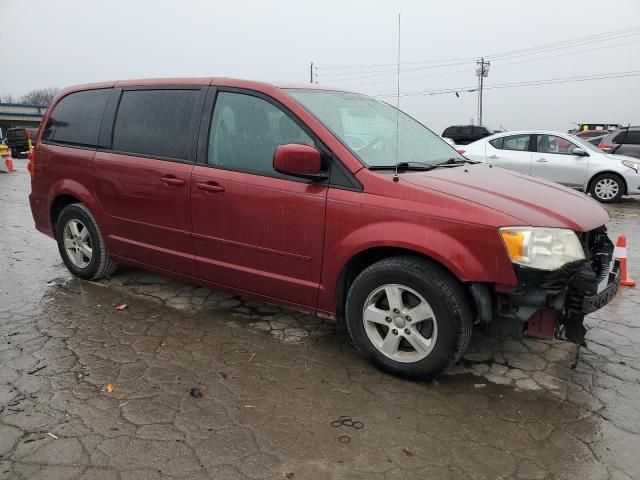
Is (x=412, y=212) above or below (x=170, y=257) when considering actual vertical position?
above

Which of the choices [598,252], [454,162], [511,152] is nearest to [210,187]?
[454,162]

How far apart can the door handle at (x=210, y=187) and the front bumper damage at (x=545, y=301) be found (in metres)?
1.87

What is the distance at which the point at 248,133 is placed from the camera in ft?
12.5

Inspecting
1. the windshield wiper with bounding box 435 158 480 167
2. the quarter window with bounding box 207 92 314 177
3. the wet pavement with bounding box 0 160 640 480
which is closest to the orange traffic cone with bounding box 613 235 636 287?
the wet pavement with bounding box 0 160 640 480

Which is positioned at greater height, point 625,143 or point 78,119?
point 625,143

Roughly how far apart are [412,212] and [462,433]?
1.22m

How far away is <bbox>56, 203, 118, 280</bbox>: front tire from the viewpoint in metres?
4.83

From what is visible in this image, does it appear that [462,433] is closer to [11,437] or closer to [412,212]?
[412,212]

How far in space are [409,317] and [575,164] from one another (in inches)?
362

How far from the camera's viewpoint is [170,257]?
4.26 m

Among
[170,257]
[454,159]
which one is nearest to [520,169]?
[454,159]

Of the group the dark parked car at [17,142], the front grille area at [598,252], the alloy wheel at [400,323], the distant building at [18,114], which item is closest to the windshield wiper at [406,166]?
the alloy wheel at [400,323]

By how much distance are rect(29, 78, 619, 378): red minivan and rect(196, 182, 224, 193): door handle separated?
14mm

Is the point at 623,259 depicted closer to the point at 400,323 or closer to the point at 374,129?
the point at 374,129
